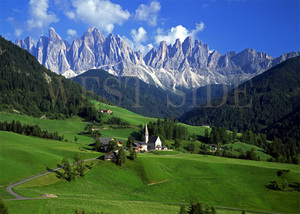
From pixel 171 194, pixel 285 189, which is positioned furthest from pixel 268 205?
pixel 171 194

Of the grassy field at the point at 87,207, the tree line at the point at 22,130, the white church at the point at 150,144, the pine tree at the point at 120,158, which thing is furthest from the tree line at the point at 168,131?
the grassy field at the point at 87,207

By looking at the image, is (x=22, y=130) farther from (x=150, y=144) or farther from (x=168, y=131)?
(x=168, y=131)

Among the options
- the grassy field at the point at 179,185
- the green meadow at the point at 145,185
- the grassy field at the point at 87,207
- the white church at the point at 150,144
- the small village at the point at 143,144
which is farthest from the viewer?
the white church at the point at 150,144

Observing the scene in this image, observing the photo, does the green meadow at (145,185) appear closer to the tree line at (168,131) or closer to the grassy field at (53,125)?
the grassy field at (53,125)

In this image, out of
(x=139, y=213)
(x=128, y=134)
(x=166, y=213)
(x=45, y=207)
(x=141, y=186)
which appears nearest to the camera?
(x=45, y=207)

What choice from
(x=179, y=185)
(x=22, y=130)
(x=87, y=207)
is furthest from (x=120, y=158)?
(x=22, y=130)

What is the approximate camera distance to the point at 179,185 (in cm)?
8050

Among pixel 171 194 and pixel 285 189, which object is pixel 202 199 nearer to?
pixel 171 194

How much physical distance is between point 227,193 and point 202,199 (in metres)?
10.1

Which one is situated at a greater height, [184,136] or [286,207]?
[184,136]

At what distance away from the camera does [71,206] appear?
159ft

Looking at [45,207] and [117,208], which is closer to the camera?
[45,207]

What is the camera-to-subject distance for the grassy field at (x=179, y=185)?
6669 cm

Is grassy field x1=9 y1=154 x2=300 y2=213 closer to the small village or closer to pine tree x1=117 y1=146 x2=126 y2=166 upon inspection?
pine tree x1=117 y1=146 x2=126 y2=166
